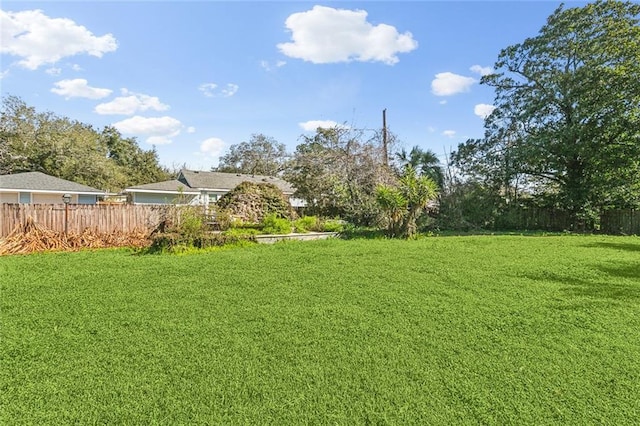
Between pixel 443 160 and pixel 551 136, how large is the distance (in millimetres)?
4705

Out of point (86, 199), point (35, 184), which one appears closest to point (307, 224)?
point (35, 184)

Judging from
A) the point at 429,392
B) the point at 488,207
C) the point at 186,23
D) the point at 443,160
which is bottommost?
the point at 429,392

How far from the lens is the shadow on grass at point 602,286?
4.35 m

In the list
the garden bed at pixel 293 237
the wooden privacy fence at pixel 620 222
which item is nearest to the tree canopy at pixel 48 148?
the garden bed at pixel 293 237

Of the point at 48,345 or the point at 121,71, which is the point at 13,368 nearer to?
the point at 48,345

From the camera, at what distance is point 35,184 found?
17375 mm

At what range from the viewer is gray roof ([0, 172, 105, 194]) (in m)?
16.8

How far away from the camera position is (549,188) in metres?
17.2

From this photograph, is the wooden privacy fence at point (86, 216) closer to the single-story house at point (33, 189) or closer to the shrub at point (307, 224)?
the shrub at point (307, 224)

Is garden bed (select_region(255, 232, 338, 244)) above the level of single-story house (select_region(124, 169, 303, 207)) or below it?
below

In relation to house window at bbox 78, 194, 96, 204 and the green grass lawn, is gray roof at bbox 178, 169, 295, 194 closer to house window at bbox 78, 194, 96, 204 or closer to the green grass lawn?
house window at bbox 78, 194, 96, 204

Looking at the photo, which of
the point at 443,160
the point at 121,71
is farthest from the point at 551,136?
the point at 121,71

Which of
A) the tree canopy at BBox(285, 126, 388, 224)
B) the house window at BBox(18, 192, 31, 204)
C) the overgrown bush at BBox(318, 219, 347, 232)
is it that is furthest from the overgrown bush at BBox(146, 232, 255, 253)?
the house window at BBox(18, 192, 31, 204)

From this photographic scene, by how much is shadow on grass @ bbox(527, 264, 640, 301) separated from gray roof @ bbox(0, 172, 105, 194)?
21479 millimetres
